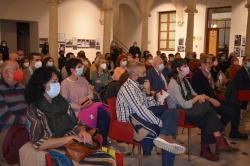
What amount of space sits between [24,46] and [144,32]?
Answer: 269 inches

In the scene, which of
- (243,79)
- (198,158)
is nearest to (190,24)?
(243,79)

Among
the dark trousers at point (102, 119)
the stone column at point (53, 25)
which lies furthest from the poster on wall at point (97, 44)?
the dark trousers at point (102, 119)

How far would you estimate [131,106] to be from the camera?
362cm

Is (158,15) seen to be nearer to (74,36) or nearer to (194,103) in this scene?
(74,36)

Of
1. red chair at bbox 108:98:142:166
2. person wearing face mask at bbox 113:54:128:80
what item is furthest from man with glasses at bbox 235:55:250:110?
red chair at bbox 108:98:142:166

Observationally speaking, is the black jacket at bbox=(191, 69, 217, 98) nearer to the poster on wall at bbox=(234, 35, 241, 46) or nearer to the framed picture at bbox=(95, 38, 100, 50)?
the poster on wall at bbox=(234, 35, 241, 46)

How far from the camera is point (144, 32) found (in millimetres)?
16422

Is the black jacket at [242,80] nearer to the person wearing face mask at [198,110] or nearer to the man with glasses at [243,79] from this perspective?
the man with glasses at [243,79]

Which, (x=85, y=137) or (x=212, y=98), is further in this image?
(x=212, y=98)

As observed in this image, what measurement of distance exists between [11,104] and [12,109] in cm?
6

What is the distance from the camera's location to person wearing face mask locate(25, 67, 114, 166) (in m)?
2.58

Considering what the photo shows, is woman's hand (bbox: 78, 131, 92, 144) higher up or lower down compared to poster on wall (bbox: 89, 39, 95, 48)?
lower down

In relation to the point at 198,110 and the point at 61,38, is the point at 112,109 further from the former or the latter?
the point at 61,38

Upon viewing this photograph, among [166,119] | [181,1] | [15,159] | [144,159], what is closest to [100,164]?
[15,159]
